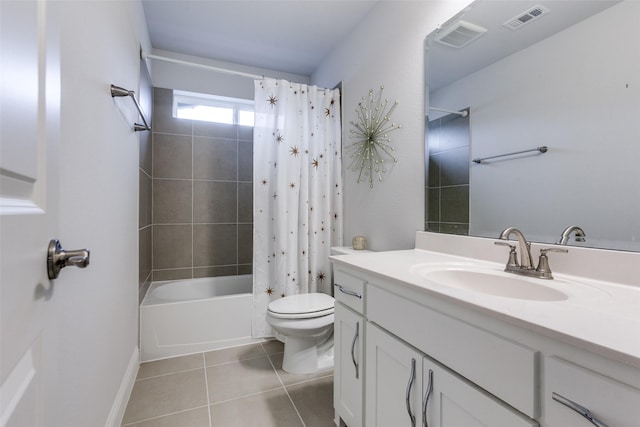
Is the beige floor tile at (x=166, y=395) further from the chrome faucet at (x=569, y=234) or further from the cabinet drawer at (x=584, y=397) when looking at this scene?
the chrome faucet at (x=569, y=234)

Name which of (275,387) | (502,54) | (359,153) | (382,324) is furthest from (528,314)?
(359,153)

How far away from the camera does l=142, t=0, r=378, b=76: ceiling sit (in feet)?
6.61

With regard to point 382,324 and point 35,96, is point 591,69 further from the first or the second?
point 35,96

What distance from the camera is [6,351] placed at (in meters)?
0.36

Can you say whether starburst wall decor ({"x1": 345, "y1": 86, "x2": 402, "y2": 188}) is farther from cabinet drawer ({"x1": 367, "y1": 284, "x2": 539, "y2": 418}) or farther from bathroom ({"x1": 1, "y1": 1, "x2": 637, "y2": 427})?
cabinet drawer ({"x1": 367, "y1": 284, "x2": 539, "y2": 418})

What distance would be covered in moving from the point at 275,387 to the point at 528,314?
153cm

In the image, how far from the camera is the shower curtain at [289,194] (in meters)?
2.20

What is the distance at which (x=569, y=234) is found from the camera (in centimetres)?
99

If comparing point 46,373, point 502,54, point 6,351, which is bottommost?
point 46,373

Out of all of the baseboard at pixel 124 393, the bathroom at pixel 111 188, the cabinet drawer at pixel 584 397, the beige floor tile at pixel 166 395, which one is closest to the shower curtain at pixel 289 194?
the bathroom at pixel 111 188

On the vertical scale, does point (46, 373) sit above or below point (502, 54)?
below

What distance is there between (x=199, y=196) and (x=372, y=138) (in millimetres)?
1767

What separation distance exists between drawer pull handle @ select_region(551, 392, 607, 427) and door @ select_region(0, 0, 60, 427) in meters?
0.86

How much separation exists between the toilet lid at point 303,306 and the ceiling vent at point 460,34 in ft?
5.34
